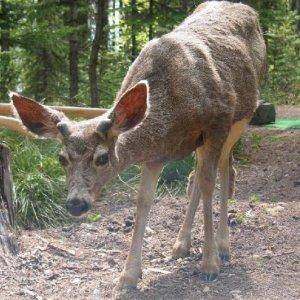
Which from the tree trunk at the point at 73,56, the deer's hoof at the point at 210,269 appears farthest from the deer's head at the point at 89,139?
the tree trunk at the point at 73,56

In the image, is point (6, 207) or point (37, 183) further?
point (37, 183)

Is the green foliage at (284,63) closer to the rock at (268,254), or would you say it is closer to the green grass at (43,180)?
the green grass at (43,180)

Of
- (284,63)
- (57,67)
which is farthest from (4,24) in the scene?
(284,63)

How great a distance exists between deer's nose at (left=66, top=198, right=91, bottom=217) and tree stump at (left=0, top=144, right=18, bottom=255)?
5.82 feet

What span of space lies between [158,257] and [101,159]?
2054 mm

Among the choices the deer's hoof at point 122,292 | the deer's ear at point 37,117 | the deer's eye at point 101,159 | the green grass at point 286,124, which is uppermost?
the deer's ear at point 37,117

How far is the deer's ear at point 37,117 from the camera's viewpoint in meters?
4.96

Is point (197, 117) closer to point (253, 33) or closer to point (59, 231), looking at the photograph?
point (253, 33)

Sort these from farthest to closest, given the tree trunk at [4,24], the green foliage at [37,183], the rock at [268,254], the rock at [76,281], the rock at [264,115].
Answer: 1. the rock at [264,115]
2. the tree trunk at [4,24]
3. the green foliage at [37,183]
4. the rock at [268,254]
5. the rock at [76,281]

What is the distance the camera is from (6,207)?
6.36m

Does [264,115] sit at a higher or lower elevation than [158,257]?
lower

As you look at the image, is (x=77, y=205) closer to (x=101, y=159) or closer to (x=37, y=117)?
(x=101, y=159)

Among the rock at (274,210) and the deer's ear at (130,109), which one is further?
the rock at (274,210)

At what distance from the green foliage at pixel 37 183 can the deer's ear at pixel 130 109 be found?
320 cm
